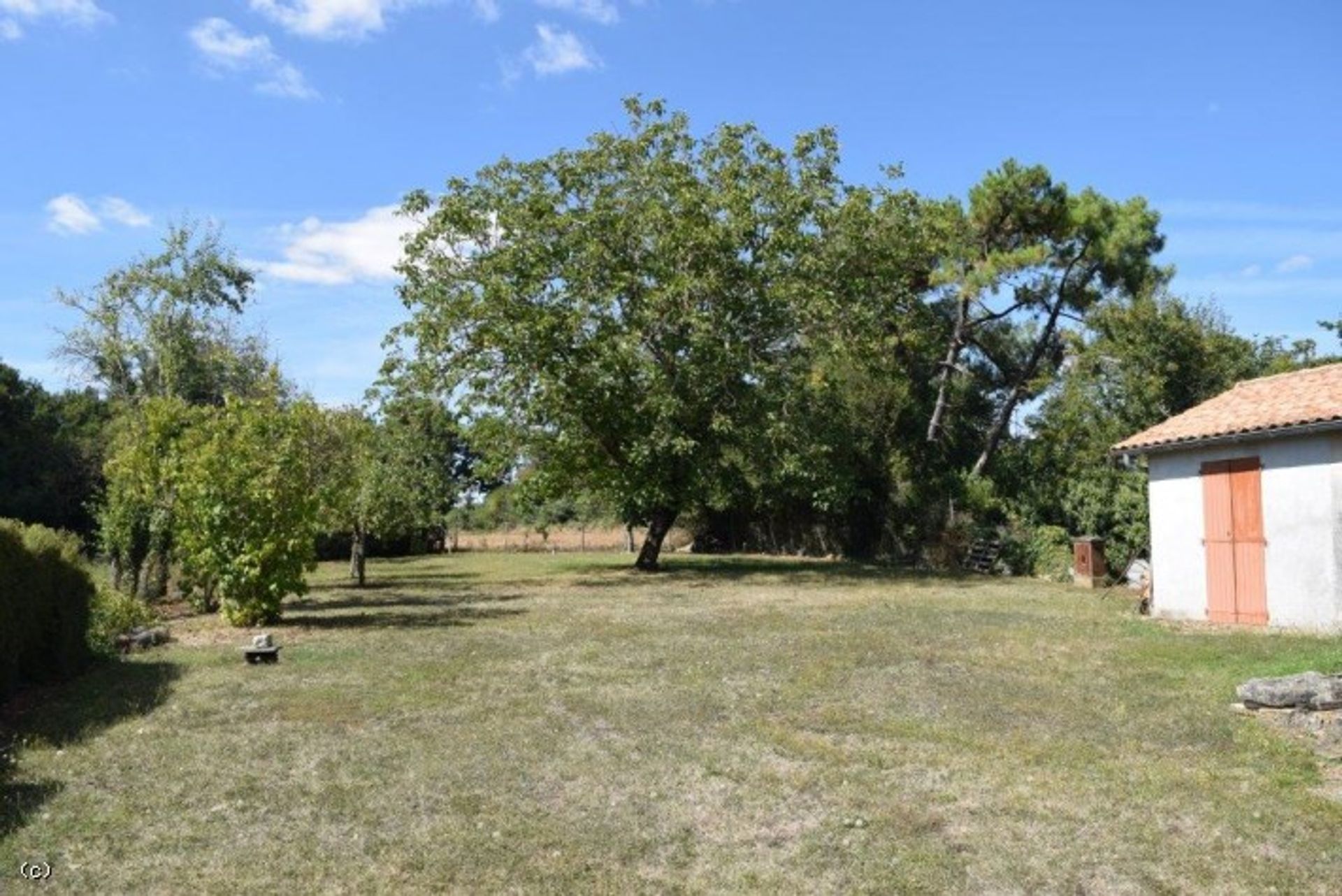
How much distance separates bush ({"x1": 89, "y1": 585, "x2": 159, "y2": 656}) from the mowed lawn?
685 millimetres

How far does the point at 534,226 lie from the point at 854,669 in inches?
675

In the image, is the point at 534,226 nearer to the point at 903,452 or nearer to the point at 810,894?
the point at 903,452

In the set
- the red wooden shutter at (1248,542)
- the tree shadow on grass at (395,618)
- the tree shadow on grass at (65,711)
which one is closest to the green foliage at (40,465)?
the tree shadow on grass at (395,618)

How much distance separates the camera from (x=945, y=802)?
266 inches

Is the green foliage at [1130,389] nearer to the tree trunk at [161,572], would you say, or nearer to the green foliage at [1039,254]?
the green foliage at [1039,254]

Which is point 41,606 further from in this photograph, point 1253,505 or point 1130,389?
point 1130,389

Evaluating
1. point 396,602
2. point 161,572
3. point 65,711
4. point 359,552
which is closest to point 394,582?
point 359,552

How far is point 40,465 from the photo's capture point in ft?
132

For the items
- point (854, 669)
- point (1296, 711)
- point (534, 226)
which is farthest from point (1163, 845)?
point (534, 226)

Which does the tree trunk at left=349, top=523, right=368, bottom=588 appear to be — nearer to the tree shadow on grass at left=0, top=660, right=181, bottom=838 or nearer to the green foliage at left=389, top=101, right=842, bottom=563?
the green foliage at left=389, top=101, right=842, bottom=563

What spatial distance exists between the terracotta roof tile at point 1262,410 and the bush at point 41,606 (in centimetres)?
1615

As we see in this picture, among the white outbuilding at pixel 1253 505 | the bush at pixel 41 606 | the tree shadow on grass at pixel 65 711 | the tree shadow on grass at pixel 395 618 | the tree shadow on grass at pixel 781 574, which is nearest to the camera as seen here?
the tree shadow on grass at pixel 65 711

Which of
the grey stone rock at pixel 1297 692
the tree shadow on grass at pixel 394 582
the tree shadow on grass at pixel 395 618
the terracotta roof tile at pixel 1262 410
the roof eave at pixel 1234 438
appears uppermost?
the terracotta roof tile at pixel 1262 410

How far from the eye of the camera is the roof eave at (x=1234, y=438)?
1417cm
